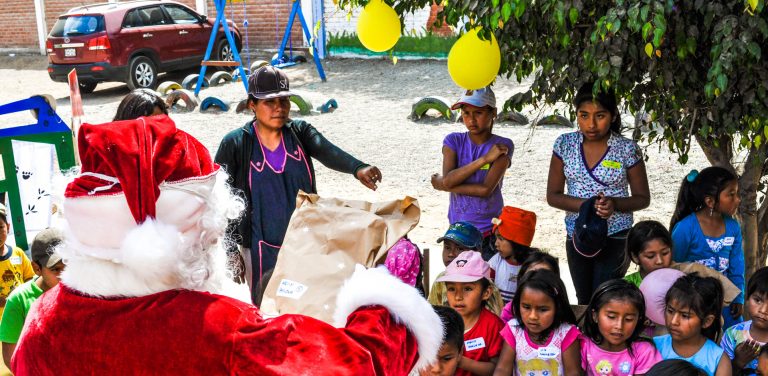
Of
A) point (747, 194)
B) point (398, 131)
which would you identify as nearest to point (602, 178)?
point (747, 194)

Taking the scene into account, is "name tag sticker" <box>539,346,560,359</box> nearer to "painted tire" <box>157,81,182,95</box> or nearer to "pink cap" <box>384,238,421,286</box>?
"pink cap" <box>384,238,421,286</box>

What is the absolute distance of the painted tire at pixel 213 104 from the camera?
515 inches

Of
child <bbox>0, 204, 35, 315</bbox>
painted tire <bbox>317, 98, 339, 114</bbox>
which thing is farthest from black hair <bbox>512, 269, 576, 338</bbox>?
painted tire <bbox>317, 98, 339, 114</bbox>

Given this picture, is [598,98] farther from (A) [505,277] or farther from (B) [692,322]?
(B) [692,322]

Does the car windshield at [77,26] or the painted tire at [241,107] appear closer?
the painted tire at [241,107]

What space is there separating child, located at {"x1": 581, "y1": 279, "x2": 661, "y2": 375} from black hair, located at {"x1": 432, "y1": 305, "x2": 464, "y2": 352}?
0.57 meters

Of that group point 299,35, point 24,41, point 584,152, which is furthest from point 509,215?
point 24,41

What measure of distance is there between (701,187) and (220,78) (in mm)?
12672

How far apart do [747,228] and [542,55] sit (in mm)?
1753

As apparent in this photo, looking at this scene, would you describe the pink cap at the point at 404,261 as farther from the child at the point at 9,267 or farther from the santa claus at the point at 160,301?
the child at the point at 9,267

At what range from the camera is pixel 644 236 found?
4.02 m

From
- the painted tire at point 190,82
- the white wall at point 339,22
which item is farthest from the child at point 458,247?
the white wall at point 339,22

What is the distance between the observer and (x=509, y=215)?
14.5 feet

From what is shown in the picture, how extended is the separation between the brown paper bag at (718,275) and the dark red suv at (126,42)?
41.9 feet
